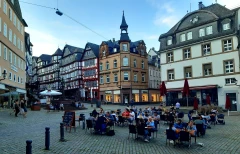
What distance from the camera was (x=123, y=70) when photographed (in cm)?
5216

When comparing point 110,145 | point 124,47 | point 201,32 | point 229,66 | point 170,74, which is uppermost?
point 124,47

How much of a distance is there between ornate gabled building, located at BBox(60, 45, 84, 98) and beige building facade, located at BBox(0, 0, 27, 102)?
25.1 m

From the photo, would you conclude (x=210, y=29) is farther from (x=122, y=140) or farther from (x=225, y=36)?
(x=122, y=140)

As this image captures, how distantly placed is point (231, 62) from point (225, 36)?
3.93 metres

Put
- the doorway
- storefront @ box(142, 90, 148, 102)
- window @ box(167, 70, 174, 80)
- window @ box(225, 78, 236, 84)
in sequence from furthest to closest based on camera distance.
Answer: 1. storefront @ box(142, 90, 148, 102)
2. window @ box(167, 70, 174, 80)
3. window @ box(225, 78, 236, 84)
4. the doorway

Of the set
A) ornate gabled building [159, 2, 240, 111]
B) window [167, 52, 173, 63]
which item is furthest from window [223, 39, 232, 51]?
window [167, 52, 173, 63]

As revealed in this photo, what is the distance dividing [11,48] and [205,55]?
2939 centimetres

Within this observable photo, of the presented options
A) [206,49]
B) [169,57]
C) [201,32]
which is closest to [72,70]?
[169,57]

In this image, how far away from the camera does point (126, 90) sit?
5175cm

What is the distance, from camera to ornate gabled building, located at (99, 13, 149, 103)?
52.1 metres

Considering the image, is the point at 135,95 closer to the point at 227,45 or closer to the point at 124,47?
the point at 124,47

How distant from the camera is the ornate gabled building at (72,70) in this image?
64562 millimetres

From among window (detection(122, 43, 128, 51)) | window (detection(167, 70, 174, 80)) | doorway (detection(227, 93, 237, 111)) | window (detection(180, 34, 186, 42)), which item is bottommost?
doorway (detection(227, 93, 237, 111))

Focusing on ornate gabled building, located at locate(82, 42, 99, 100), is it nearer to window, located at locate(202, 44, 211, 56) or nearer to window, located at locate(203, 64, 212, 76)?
window, located at locate(203, 64, 212, 76)
